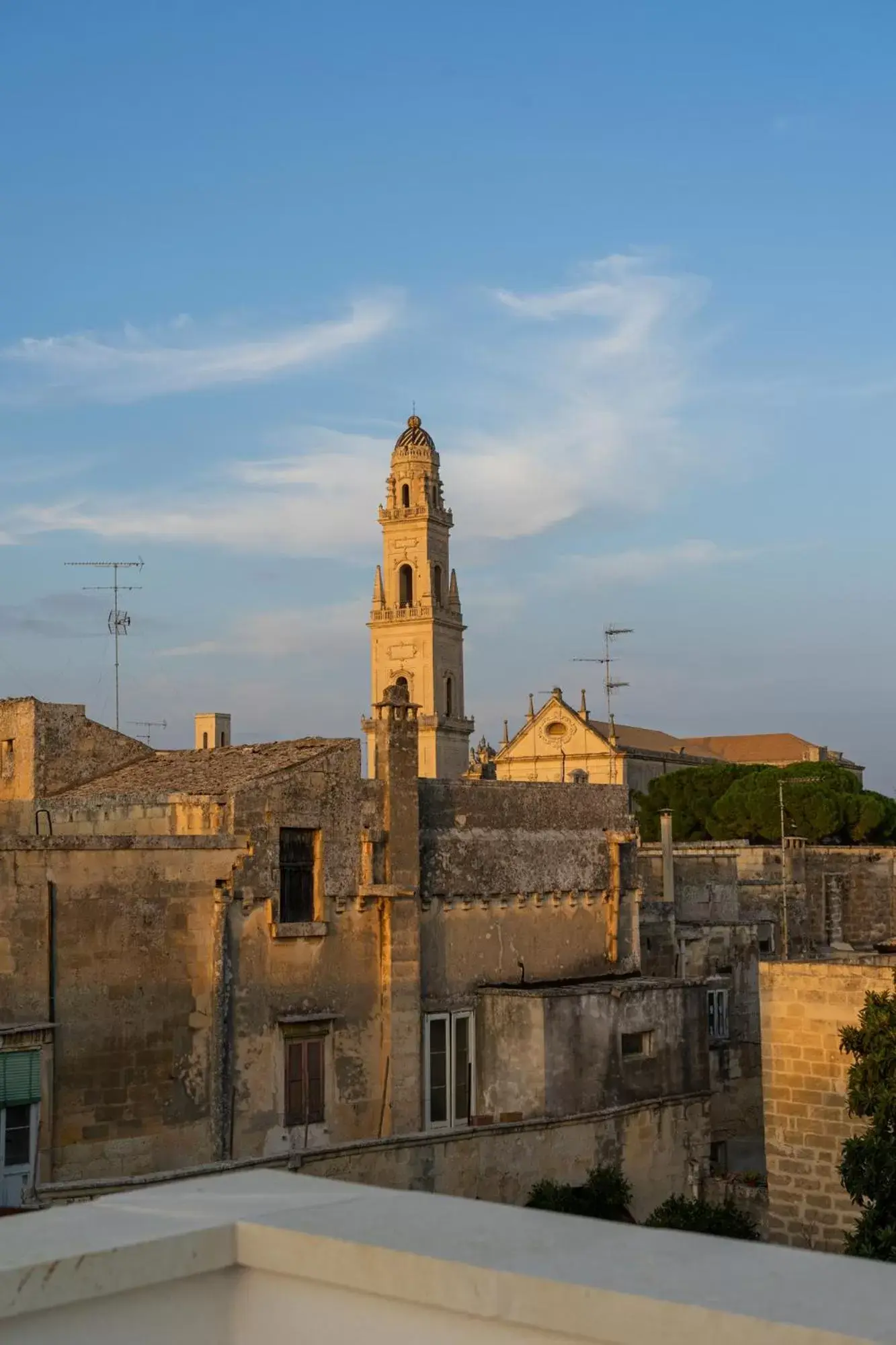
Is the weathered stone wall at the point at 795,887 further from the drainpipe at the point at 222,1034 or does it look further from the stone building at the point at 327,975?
the drainpipe at the point at 222,1034

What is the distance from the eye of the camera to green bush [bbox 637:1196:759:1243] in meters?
18.9

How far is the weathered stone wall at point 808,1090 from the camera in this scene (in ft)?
58.8

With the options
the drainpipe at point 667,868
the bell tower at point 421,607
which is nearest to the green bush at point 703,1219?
the drainpipe at point 667,868

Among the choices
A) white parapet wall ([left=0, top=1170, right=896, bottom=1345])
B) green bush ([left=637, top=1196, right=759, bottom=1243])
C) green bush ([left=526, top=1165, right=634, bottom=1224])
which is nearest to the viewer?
white parapet wall ([left=0, top=1170, right=896, bottom=1345])

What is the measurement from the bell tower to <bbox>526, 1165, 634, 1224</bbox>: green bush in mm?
72378

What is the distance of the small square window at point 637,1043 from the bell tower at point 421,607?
70.2 meters

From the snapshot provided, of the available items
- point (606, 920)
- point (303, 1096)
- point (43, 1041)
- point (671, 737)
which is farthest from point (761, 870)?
point (671, 737)

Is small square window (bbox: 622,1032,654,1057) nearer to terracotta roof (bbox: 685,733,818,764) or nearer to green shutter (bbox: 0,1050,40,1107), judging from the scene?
green shutter (bbox: 0,1050,40,1107)

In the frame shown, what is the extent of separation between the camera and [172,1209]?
146 inches

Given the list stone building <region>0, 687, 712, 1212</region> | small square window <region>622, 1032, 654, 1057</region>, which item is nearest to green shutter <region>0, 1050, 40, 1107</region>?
stone building <region>0, 687, 712, 1212</region>

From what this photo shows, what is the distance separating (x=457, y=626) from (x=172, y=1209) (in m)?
94.7

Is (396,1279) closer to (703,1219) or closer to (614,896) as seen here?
(703,1219)

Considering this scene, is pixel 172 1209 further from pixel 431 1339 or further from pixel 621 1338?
pixel 621 1338

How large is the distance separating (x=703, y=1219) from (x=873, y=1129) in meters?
3.48
